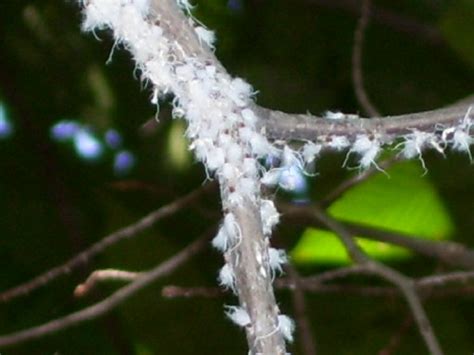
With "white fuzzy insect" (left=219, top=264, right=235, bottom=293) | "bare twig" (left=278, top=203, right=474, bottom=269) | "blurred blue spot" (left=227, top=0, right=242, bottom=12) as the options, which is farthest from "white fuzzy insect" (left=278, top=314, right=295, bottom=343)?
"blurred blue spot" (left=227, top=0, right=242, bottom=12)

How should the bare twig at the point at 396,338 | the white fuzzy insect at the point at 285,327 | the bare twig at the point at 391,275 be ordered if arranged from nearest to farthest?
1. the white fuzzy insect at the point at 285,327
2. the bare twig at the point at 391,275
3. the bare twig at the point at 396,338

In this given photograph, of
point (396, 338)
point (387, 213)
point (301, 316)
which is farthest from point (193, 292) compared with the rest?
point (387, 213)

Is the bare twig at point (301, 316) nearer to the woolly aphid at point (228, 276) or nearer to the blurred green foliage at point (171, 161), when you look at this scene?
the blurred green foliage at point (171, 161)

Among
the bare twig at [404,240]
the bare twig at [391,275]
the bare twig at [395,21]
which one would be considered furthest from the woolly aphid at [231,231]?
the bare twig at [395,21]

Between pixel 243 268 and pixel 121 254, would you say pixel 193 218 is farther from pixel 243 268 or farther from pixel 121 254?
pixel 243 268

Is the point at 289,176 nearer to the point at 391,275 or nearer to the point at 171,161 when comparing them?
the point at 391,275

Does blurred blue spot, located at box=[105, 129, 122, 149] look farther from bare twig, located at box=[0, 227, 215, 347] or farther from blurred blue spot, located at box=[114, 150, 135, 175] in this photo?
bare twig, located at box=[0, 227, 215, 347]
